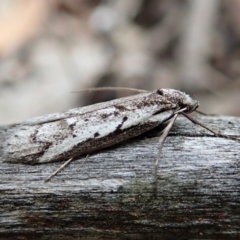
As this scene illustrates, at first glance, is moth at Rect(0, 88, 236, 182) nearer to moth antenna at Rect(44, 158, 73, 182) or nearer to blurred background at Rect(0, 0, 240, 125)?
moth antenna at Rect(44, 158, 73, 182)

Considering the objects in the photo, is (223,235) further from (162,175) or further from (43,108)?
(43,108)

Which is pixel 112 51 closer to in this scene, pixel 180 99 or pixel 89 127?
pixel 180 99

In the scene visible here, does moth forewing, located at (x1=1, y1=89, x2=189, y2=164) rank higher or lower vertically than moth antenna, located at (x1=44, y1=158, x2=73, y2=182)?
higher

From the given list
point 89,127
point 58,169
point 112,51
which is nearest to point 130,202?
point 58,169

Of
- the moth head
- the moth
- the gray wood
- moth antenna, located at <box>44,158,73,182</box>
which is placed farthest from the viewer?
the moth head

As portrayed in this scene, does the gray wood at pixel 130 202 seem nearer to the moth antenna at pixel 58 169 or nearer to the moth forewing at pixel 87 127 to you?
the moth antenna at pixel 58 169

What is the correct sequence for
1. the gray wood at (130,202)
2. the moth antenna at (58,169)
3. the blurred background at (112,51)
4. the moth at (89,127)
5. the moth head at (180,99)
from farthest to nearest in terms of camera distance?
the blurred background at (112,51)
the moth head at (180,99)
the moth at (89,127)
the moth antenna at (58,169)
the gray wood at (130,202)

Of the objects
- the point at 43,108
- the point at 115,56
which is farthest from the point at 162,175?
the point at 115,56

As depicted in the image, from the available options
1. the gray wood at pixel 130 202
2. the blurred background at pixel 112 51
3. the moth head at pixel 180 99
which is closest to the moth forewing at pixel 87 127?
the moth head at pixel 180 99

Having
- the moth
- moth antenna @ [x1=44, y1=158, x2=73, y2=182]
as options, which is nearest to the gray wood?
moth antenna @ [x1=44, y1=158, x2=73, y2=182]
